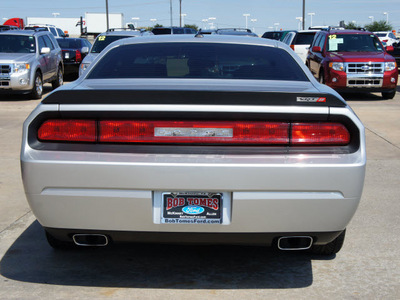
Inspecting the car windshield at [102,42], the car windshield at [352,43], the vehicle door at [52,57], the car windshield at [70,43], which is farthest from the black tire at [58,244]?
the car windshield at [70,43]

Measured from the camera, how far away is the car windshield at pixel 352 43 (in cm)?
1677

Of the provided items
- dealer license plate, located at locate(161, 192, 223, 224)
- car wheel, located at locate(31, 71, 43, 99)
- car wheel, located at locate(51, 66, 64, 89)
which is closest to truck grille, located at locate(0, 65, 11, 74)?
car wheel, located at locate(31, 71, 43, 99)

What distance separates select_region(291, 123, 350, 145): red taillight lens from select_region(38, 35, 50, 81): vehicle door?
13388 mm

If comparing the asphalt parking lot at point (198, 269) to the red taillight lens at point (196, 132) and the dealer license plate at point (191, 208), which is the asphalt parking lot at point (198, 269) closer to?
the dealer license plate at point (191, 208)

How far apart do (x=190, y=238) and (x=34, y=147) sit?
1.03 metres

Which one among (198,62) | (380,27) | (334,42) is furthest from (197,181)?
(380,27)

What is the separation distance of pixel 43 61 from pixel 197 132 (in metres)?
13.7

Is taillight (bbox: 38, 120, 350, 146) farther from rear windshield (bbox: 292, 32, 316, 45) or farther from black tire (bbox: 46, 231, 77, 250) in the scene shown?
rear windshield (bbox: 292, 32, 316, 45)

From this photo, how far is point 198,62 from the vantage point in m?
4.73

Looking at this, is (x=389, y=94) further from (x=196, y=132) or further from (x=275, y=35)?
(x=275, y=35)

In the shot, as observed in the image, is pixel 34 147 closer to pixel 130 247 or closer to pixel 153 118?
pixel 153 118

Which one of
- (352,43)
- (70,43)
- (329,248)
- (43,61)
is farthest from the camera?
(70,43)

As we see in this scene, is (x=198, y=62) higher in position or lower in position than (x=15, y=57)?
higher

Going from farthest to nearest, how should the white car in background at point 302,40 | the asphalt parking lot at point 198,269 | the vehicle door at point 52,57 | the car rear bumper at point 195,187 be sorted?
the white car in background at point 302,40
the vehicle door at point 52,57
the asphalt parking lot at point 198,269
the car rear bumper at point 195,187
